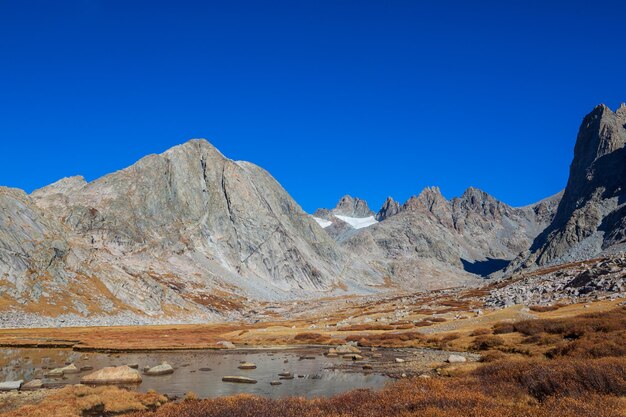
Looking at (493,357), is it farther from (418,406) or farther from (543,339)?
(418,406)

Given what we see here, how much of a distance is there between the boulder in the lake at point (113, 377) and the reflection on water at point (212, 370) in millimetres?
1129

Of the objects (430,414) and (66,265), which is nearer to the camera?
(430,414)

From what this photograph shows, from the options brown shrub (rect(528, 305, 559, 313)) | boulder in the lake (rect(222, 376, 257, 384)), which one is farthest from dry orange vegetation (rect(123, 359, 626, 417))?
brown shrub (rect(528, 305, 559, 313))

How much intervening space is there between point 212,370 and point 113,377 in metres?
10.7

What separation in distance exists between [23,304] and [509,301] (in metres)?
116

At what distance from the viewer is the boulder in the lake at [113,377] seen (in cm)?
3944

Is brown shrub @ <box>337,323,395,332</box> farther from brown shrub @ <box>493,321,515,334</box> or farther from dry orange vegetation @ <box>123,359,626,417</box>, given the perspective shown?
dry orange vegetation @ <box>123,359,626,417</box>

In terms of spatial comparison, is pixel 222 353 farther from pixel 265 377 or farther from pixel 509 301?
pixel 509 301

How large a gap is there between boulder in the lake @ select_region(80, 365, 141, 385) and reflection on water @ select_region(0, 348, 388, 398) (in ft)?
3.70

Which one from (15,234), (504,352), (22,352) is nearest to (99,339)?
(22,352)

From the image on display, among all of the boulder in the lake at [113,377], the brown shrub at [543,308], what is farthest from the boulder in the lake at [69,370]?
the brown shrub at [543,308]

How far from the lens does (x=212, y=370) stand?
47594 millimetres

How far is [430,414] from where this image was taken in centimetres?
1862

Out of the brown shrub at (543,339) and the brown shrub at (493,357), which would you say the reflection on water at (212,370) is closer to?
the brown shrub at (493,357)
